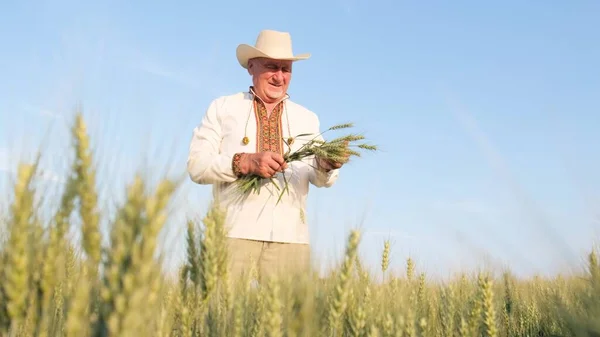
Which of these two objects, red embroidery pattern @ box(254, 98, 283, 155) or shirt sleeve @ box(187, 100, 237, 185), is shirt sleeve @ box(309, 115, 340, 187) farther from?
shirt sleeve @ box(187, 100, 237, 185)

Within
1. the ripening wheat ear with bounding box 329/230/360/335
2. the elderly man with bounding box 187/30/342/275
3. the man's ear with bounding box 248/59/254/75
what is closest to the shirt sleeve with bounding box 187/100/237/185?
the elderly man with bounding box 187/30/342/275

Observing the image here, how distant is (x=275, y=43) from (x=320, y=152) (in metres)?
1.15

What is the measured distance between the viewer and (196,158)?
4406 millimetres

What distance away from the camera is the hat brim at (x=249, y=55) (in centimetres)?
469

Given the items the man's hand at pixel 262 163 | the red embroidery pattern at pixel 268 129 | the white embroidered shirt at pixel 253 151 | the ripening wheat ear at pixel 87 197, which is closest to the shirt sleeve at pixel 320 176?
the white embroidered shirt at pixel 253 151

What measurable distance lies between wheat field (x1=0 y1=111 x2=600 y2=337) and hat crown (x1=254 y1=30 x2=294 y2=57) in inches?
93.8

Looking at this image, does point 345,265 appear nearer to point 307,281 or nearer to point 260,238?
point 307,281

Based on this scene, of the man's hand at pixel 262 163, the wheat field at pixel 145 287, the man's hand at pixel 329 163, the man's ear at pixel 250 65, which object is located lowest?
the wheat field at pixel 145 287

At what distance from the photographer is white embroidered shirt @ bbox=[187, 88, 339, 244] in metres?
4.36

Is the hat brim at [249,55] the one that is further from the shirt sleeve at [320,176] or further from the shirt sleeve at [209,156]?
the shirt sleeve at [320,176]

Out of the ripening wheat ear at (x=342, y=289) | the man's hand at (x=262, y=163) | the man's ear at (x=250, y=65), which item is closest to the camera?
the ripening wheat ear at (x=342, y=289)

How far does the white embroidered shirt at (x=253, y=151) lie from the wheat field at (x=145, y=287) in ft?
4.84

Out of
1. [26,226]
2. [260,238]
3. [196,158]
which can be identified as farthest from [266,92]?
[26,226]

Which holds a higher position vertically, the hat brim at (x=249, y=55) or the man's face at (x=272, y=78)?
the hat brim at (x=249, y=55)
